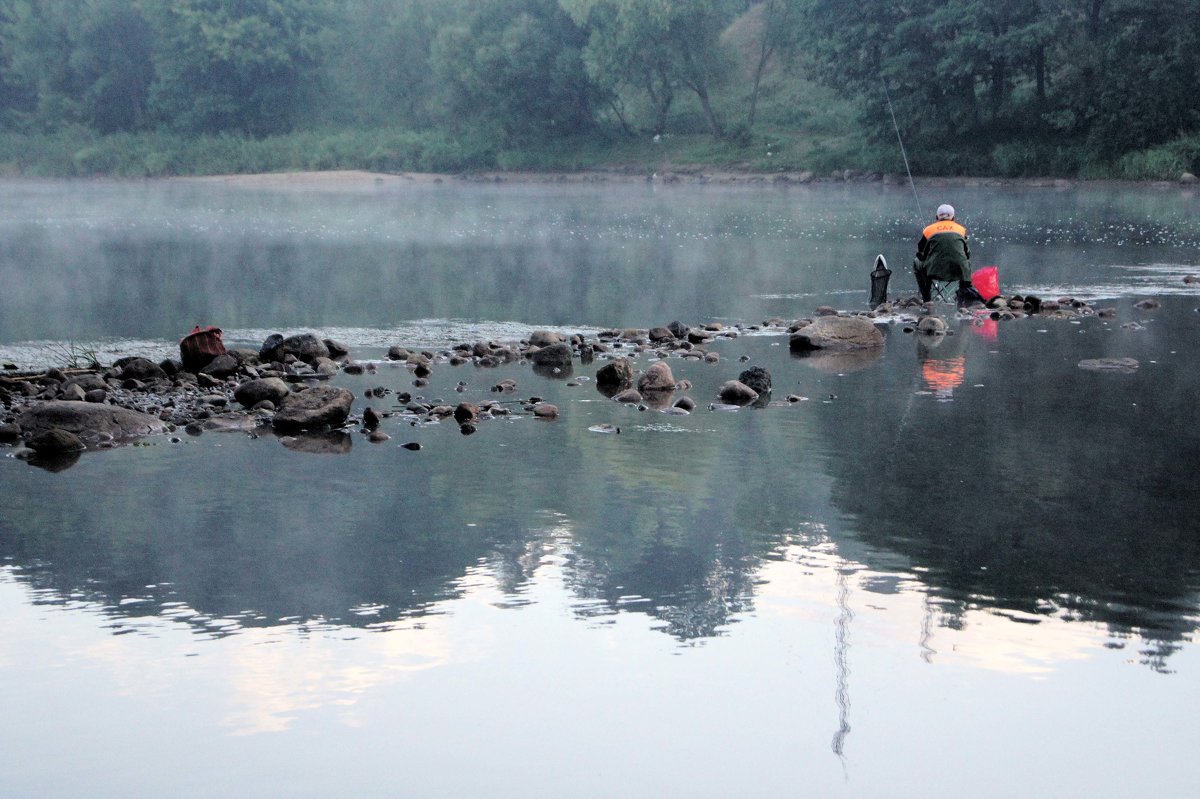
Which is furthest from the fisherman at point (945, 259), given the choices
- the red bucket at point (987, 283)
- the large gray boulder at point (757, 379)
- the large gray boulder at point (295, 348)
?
the large gray boulder at point (295, 348)

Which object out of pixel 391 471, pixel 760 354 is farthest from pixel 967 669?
pixel 760 354

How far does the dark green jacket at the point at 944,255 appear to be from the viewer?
21109 mm

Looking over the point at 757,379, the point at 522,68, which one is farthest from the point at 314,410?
the point at 522,68

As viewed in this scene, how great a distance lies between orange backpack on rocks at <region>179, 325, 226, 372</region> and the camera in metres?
15.1

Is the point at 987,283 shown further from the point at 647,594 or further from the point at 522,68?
the point at 522,68

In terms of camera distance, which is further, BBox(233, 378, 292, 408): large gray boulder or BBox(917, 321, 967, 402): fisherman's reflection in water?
BBox(917, 321, 967, 402): fisherman's reflection in water

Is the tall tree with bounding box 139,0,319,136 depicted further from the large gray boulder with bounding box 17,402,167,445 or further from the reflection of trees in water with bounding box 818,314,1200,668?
the reflection of trees in water with bounding box 818,314,1200,668

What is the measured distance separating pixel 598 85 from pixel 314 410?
73284 millimetres

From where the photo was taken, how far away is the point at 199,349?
1511 cm

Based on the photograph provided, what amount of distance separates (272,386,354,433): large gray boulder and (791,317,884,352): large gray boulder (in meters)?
6.39

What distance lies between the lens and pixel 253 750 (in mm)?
6391

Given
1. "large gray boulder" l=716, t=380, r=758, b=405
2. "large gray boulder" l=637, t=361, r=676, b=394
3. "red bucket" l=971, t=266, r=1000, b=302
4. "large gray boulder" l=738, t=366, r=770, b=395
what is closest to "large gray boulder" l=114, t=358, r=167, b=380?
"large gray boulder" l=637, t=361, r=676, b=394

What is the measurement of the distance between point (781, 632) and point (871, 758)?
154cm

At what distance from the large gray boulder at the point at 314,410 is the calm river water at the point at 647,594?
0.48 metres
